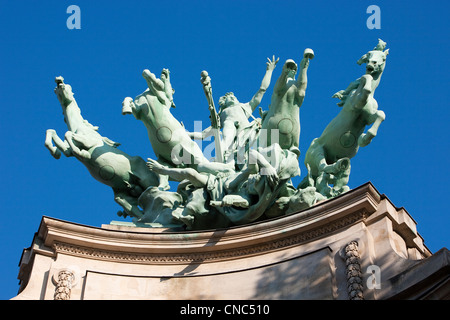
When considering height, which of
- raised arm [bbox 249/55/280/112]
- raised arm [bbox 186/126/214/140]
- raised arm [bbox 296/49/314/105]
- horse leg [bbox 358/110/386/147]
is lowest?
horse leg [bbox 358/110/386/147]

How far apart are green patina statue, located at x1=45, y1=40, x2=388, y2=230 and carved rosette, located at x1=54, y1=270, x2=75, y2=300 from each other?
205cm

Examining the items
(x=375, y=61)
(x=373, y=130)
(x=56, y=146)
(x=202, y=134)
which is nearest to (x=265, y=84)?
(x=202, y=134)

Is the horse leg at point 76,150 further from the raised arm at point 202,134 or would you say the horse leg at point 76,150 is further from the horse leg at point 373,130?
the horse leg at point 373,130

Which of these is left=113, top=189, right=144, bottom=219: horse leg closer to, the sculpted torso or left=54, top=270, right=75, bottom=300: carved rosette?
left=54, top=270, right=75, bottom=300: carved rosette

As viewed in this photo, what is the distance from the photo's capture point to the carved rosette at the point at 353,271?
14688 mm

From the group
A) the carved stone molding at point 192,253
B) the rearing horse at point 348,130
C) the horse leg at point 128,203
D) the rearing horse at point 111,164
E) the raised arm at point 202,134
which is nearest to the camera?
the carved stone molding at point 192,253

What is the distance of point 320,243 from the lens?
1591 centimetres

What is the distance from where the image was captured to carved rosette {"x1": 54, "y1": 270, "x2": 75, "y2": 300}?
1573 cm

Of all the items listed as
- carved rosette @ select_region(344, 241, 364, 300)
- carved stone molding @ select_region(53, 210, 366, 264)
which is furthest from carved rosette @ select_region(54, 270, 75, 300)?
carved rosette @ select_region(344, 241, 364, 300)

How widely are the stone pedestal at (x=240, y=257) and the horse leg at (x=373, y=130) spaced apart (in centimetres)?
185

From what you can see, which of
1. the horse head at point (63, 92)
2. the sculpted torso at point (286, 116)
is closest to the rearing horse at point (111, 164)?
the horse head at point (63, 92)

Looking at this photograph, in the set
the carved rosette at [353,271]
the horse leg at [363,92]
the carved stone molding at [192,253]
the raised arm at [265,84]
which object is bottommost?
the carved rosette at [353,271]

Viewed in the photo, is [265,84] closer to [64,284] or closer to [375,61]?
[375,61]
